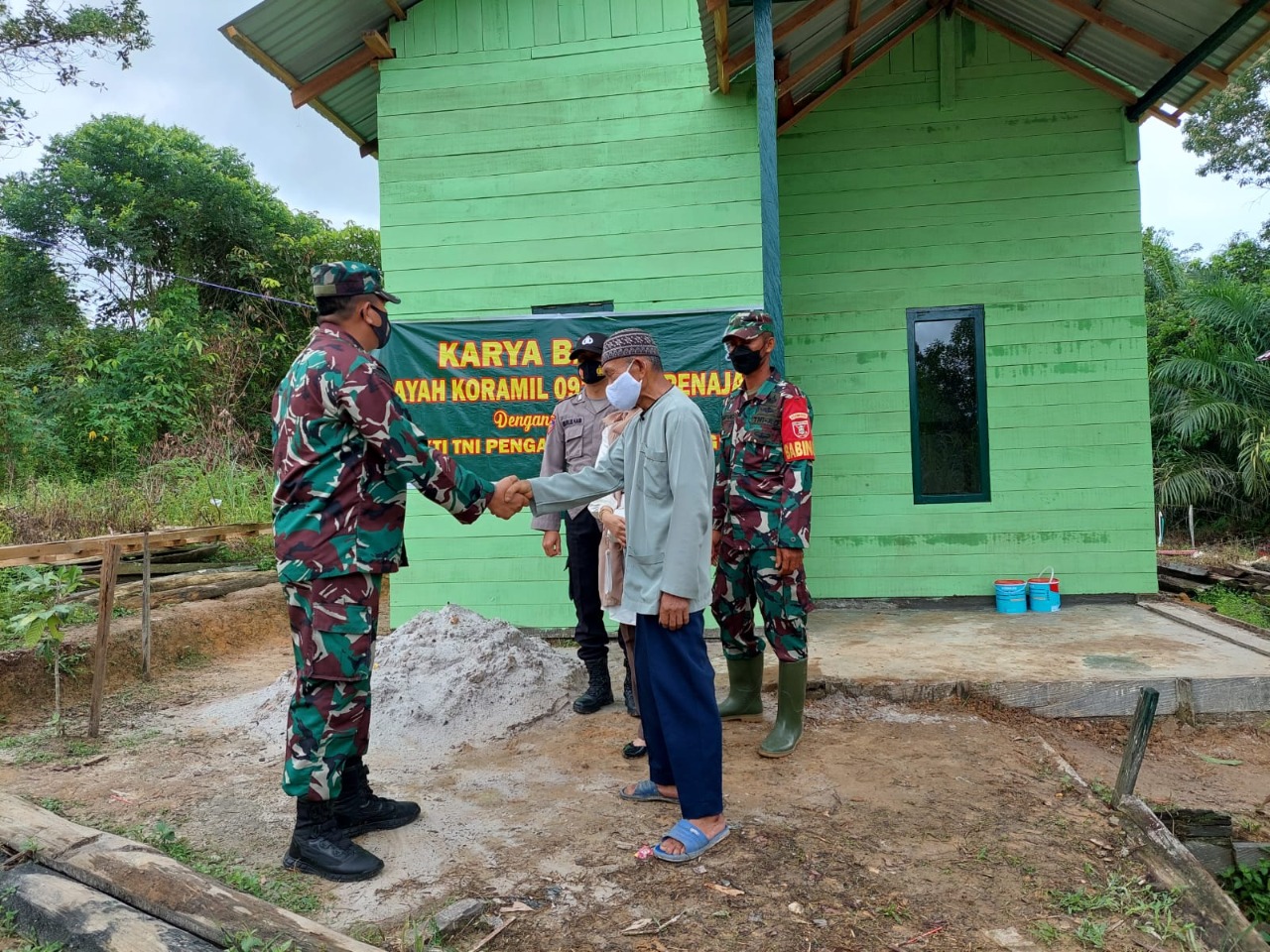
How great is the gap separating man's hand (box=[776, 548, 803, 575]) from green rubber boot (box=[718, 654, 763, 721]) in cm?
67

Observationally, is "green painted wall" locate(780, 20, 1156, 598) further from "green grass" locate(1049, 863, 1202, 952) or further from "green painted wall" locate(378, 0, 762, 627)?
"green grass" locate(1049, 863, 1202, 952)

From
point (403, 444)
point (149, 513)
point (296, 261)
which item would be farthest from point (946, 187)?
point (296, 261)

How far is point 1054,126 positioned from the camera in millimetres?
6625

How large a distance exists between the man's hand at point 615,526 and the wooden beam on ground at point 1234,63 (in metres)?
5.26

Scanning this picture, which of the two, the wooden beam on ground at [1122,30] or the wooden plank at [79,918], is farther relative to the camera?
the wooden beam on ground at [1122,30]

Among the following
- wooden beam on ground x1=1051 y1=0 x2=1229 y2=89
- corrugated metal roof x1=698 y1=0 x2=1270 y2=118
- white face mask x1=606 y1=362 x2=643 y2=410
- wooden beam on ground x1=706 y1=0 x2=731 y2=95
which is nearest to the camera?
white face mask x1=606 y1=362 x2=643 y2=410

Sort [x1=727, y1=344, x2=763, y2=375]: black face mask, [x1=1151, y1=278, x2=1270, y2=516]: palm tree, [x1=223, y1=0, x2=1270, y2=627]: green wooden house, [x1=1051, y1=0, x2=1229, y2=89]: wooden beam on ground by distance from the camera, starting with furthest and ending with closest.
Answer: [x1=1151, y1=278, x2=1270, y2=516]: palm tree → [x1=223, y1=0, x2=1270, y2=627]: green wooden house → [x1=1051, y1=0, x2=1229, y2=89]: wooden beam on ground → [x1=727, y1=344, x2=763, y2=375]: black face mask

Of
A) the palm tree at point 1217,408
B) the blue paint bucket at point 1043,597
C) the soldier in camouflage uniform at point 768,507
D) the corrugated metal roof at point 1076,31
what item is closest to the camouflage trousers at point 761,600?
the soldier in camouflage uniform at point 768,507

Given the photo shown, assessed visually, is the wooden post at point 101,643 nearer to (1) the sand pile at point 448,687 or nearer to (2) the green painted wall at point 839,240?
(1) the sand pile at point 448,687

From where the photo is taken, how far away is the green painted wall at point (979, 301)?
21.6 feet

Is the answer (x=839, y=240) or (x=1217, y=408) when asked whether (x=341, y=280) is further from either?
(x=1217, y=408)

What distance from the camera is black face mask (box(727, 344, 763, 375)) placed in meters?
3.66

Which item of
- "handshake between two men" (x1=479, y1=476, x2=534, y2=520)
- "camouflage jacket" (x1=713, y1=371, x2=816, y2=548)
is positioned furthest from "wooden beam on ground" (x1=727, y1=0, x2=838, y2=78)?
"handshake between two men" (x1=479, y1=476, x2=534, y2=520)

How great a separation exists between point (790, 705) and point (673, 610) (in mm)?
1313
